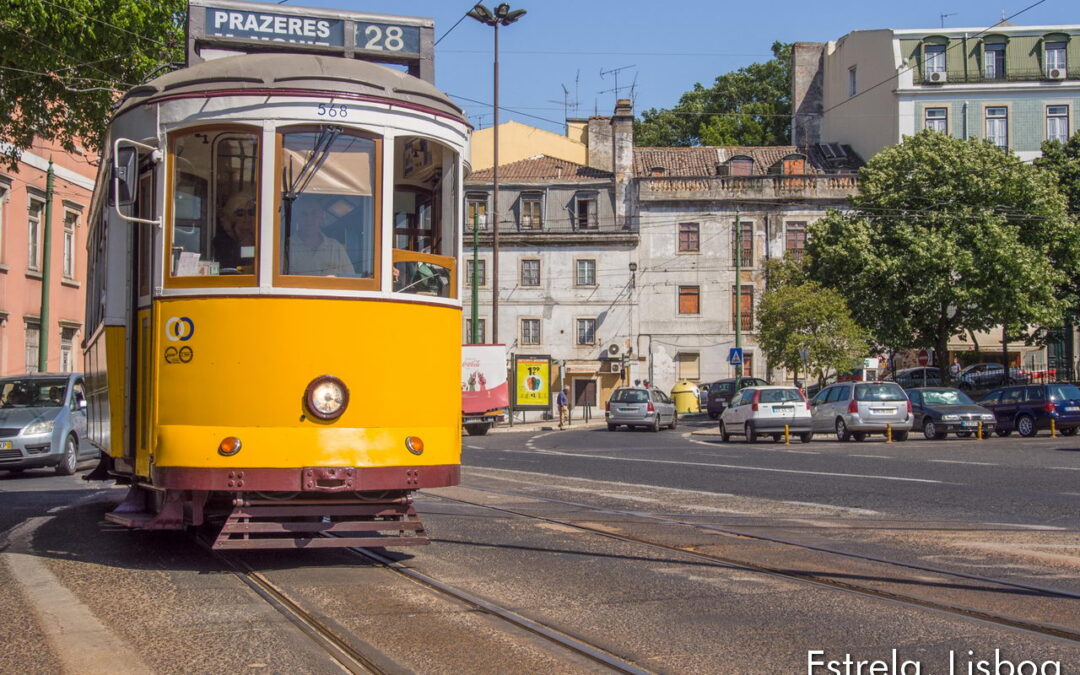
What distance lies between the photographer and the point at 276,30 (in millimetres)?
9836

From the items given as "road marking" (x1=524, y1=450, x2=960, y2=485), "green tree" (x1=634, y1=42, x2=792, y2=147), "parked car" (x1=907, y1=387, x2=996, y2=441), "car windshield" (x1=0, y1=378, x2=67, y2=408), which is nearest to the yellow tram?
"road marking" (x1=524, y1=450, x2=960, y2=485)

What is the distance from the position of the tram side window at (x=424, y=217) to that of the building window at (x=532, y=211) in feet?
168

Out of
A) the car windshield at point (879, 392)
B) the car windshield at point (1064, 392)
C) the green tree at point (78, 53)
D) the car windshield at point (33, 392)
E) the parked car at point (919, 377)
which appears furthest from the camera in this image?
the parked car at point (919, 377)

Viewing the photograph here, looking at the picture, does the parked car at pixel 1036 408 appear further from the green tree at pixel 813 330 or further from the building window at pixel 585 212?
the building window at pixel 585 212

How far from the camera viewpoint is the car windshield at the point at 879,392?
3180cm

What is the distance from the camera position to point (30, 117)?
2127 cm

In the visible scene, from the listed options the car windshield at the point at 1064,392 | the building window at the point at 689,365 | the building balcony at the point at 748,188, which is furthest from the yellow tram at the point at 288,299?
the building window at the point at 689,365

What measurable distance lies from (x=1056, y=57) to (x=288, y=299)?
5780cm

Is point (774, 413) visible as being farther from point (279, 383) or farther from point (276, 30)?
point (279, 383)

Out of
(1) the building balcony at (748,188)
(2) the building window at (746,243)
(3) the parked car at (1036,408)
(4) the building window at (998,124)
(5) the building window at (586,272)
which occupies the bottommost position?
(3) the parked car at (1036,408)

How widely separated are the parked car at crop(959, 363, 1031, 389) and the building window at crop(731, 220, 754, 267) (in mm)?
11479

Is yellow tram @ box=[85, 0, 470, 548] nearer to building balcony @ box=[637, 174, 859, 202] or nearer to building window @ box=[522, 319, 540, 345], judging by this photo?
building balcony @ box=[637, 174, 859, 202]

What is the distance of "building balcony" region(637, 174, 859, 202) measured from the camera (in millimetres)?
58438

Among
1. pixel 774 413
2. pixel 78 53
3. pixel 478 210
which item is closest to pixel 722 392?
pixel 478 210
